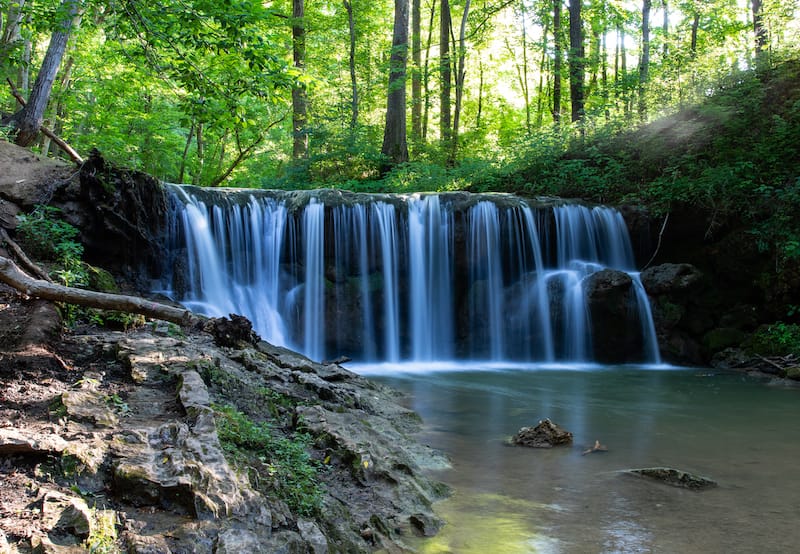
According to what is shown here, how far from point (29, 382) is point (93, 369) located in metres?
0.51

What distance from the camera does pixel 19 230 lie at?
7.12 m

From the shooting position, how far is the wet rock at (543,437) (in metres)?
5.37

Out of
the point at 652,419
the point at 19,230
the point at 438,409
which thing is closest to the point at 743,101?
the point at 652,419

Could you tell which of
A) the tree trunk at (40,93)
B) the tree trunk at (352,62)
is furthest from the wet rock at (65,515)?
the tree trunk at (352,62)

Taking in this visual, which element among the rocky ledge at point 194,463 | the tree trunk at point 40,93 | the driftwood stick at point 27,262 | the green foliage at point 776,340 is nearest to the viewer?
the rocky ledge at point 194,463

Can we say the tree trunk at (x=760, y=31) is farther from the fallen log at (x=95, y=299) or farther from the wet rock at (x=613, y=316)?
the fallen log at (x=95, y=299)

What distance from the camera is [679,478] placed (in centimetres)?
432

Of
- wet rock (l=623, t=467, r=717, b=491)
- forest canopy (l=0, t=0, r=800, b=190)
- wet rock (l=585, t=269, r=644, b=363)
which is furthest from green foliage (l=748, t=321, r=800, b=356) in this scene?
wet rock (l=623, t=467, r=717, b=491)

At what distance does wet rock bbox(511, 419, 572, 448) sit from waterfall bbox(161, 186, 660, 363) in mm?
6847

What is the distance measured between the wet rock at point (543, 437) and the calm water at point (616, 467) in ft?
0.50

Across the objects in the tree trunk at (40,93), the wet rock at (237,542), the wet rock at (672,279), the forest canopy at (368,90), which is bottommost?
the wet rock at (237,542)

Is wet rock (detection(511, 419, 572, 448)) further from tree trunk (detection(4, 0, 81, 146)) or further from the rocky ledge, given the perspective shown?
tree trunk (detection(4, 0, 81, 146))

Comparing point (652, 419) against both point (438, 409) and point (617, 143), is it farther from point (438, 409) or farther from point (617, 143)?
point (617, 143)

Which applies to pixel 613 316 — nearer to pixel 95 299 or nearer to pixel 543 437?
pixel 543 437
